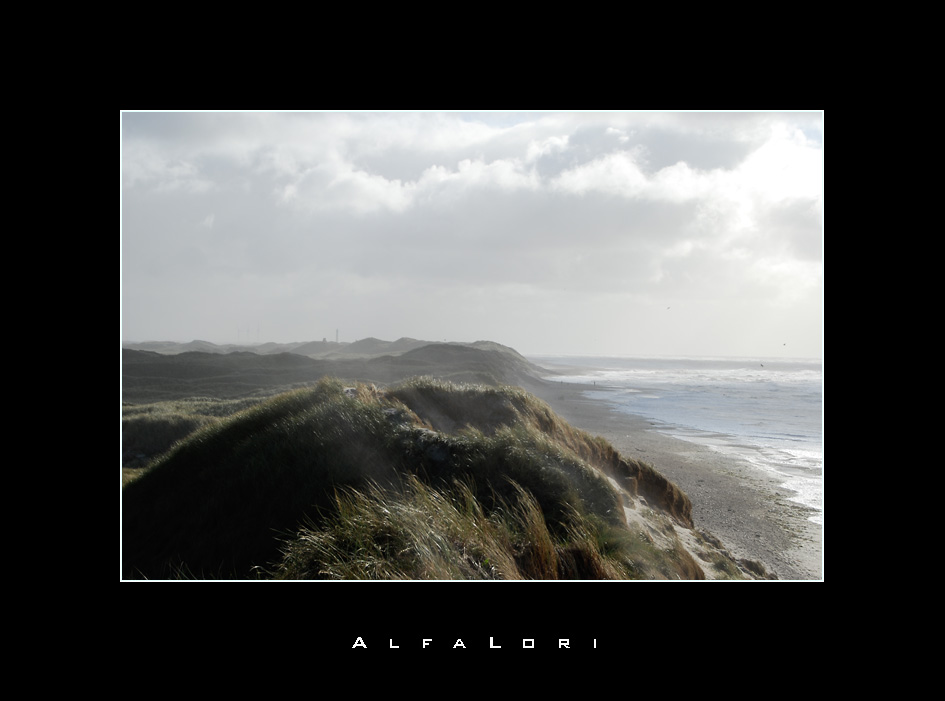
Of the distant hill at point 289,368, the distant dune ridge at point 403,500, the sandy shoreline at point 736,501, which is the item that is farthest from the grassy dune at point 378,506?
the distant hill at point 289,368

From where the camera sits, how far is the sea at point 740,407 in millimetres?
13047

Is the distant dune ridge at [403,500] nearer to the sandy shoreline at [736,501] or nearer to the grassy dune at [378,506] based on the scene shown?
the grassy dune at [378,506]

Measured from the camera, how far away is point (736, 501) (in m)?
10.7

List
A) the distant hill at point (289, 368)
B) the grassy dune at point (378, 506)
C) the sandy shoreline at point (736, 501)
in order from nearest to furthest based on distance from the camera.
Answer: the grassy dune at point (378, 506) < the sandy shoreline at point (736, 501) < the distant hill at point (289, 368)

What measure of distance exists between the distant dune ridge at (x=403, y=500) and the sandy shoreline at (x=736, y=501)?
6.02 feet

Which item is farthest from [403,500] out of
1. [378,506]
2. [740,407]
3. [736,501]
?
[740,407]

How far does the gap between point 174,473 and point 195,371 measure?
75.2ft

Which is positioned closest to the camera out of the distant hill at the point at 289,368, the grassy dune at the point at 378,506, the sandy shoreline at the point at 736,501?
the grassy dune at the point at 378,506

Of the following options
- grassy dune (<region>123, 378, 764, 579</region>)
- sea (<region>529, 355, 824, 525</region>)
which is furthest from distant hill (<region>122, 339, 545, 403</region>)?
grassy dune (<region>123, 378, 764, 579</region>)

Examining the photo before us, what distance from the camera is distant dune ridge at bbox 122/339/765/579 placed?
11.0 feet

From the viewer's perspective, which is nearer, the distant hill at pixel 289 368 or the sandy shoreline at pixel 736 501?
the sandy shoreline at pixel 736 501

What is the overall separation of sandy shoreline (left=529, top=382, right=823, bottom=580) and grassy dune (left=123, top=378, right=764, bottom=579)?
7.86 feet
